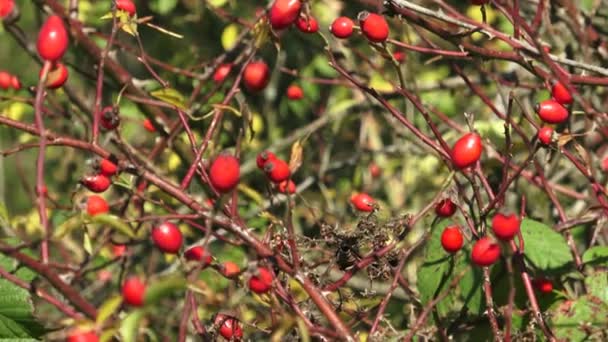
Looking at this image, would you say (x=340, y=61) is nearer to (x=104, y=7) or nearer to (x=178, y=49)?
(x=178, y=49)

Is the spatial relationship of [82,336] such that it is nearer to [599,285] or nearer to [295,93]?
[599,285]

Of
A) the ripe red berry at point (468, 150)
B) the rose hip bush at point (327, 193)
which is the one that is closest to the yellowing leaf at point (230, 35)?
the rose hip bush at point (327, 193)

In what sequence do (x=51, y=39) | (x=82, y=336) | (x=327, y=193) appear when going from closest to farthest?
(x=82, y=336)
(x=51, y=39)
(x=327, y=193)

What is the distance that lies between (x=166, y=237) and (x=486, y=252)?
55 centimetres

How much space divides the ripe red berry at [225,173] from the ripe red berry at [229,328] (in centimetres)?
34

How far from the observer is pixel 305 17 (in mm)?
2113

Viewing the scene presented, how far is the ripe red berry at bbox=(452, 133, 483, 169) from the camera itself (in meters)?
1.60

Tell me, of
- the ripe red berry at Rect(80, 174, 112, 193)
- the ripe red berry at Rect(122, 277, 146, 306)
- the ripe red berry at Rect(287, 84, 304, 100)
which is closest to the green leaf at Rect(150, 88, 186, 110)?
the ripe red berry at Rect(80, 174, 112, 193)

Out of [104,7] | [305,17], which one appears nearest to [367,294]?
[305,17]

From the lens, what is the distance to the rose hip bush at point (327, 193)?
60.9 inches

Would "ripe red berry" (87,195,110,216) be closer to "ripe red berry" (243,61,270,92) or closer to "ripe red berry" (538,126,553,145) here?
"ripe red berry" (243,61,270,92)

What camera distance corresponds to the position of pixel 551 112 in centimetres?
187

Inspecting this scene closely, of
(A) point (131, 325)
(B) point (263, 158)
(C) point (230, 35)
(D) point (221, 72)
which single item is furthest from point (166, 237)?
(C) point (230, 35)

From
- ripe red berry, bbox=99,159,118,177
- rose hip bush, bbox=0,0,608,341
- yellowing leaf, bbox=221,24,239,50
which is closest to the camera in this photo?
rose hip bush, bbox=0,0,608,341
